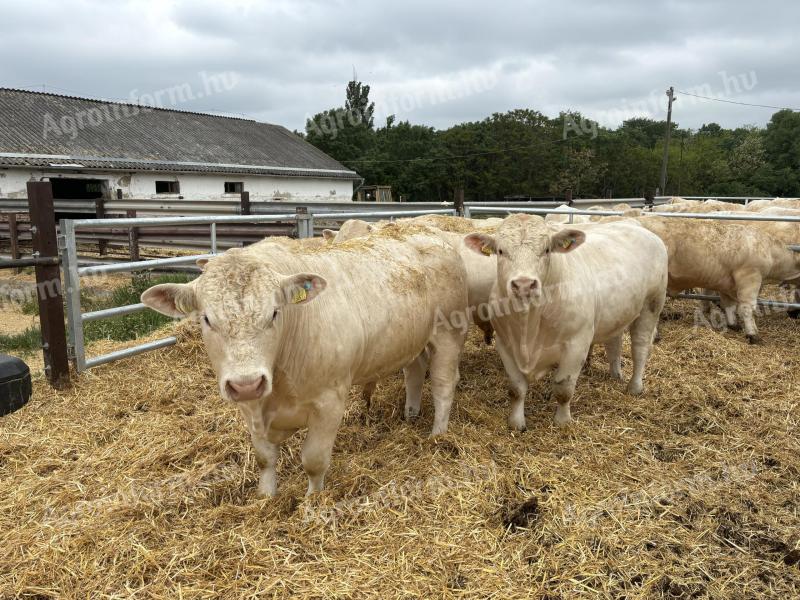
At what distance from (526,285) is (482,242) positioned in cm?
64

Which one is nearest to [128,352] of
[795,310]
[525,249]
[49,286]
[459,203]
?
[49,286]

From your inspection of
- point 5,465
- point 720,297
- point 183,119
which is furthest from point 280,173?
point 5,465

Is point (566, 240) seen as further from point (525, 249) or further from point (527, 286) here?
point (527, 286)

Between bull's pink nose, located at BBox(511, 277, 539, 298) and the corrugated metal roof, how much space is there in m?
21.5

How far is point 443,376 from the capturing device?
13.9ft

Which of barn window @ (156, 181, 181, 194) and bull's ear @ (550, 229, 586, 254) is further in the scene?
barn window @ (156, 181, 181, 194)

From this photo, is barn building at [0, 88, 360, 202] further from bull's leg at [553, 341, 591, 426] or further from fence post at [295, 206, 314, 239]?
Result: bull's leg at [553, 341, 591, 426]

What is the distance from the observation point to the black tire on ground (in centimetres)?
133

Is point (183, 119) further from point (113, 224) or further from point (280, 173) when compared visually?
point (113, 224)

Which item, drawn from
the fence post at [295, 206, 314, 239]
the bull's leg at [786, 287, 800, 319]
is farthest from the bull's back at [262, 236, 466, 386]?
the bull's leg at [786, 287, 800, 319]

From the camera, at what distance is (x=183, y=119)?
3225 centimetres

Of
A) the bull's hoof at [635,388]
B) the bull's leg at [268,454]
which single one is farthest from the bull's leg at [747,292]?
the bull's leg at [268,454]

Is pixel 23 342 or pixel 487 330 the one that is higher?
pixel 487 330

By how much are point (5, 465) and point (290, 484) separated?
75.3 inches
